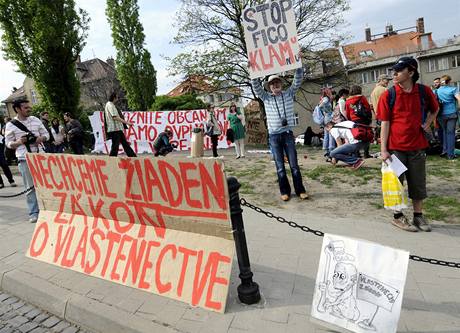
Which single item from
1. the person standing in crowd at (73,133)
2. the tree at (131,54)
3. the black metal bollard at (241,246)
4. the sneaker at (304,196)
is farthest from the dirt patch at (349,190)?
the tree at (131,54)

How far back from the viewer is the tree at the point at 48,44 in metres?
17.3

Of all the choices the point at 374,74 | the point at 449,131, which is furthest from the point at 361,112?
the point at 374,74

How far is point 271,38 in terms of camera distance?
4992mm

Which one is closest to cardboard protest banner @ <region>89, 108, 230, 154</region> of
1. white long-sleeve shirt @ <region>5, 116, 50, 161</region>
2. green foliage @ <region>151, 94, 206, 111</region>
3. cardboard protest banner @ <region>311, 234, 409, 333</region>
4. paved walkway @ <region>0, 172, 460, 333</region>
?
white long-sleeve shirt @ <region>5, 116, 50, 161</region>

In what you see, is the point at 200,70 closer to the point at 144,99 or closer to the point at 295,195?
the point at 144,99

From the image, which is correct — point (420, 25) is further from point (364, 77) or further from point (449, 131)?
point (449, 131)

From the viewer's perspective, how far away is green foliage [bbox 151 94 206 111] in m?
27.0

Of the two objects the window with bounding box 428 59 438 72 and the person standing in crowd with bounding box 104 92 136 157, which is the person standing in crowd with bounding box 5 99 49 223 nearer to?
the person standing in crowd with bounding box 104 92 136 157

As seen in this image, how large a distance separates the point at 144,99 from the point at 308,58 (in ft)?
49.6

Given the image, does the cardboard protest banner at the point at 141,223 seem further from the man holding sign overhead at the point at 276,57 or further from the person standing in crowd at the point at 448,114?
the person standing in crowd at the point at 448,114

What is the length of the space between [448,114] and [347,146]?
315 cm

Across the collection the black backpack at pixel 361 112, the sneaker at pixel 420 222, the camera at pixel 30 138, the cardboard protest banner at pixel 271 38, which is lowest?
the sneaker at pixel 420 222

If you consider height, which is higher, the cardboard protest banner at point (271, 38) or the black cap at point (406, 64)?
the cardboard protest banner at point (271, 38)

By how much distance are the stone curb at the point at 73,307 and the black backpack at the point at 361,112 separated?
20.4ft
